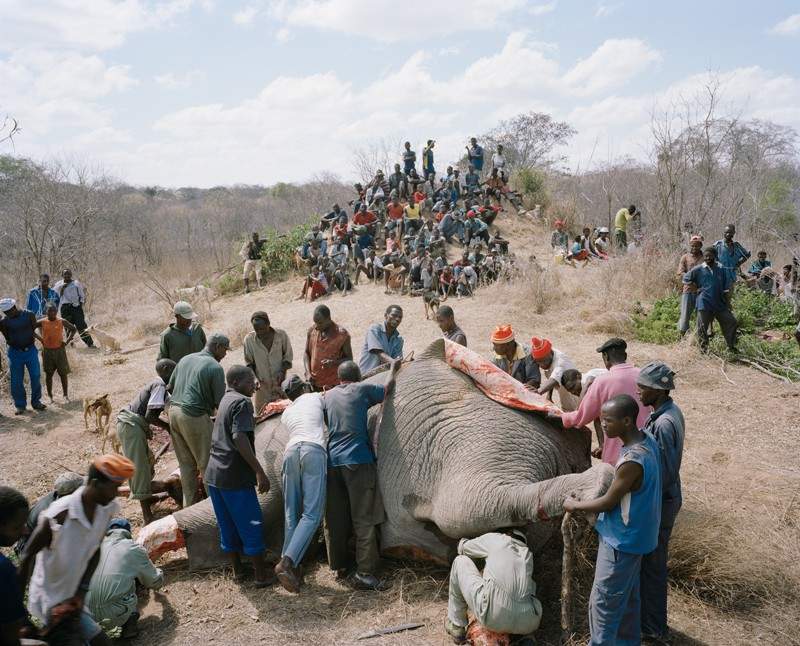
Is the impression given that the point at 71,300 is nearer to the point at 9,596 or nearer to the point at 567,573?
the point at 9,596

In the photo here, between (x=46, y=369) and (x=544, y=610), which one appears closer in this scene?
(x=544, y=610)

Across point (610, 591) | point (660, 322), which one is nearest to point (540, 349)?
point (610, 591)

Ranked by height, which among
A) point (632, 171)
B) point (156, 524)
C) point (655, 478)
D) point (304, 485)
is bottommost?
point (156, 524)

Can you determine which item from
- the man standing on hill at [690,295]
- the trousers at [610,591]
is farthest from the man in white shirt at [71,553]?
the man standing on hill at [690,295]

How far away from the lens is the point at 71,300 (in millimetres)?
13445

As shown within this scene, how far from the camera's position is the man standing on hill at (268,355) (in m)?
6.67

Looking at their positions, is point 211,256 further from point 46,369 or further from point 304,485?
point 304,485

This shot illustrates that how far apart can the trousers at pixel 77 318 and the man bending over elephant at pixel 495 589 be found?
11.9 meters

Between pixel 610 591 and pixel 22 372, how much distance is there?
29.0ft

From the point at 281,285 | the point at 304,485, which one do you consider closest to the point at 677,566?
the point at 304,485

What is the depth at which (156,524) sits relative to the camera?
5.25 meters

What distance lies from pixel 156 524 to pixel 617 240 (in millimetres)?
15339

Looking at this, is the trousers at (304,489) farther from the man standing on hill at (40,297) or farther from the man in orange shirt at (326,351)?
the man standing on hill at (40,297)

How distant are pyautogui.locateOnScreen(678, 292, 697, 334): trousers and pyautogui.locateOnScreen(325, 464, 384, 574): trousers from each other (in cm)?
726
